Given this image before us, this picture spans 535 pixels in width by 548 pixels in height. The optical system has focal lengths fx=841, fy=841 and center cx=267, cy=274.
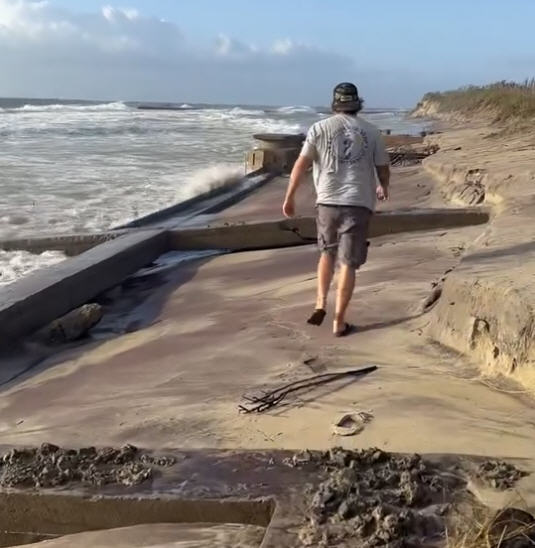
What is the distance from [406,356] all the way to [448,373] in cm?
41

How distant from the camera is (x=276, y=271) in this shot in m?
8.07

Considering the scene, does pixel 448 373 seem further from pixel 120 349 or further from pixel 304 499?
pixel 120 349

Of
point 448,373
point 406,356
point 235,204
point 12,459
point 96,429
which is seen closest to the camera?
point 12,459

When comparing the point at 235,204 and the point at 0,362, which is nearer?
the point at 0,362

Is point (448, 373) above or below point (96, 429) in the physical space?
above

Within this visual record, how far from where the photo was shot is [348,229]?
560 cm

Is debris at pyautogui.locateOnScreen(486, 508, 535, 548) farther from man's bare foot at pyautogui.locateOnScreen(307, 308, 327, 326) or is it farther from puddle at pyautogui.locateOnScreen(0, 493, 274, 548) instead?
man's bare foot at pyautogui.locateOnScreen(307, 308, 327, 326)

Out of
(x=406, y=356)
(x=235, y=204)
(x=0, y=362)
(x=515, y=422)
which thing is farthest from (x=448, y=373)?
(x=235, y=204)

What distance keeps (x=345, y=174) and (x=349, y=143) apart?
0.21m

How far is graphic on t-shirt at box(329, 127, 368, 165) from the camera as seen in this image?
18.3 feet

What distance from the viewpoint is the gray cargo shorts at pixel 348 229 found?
18.4ft

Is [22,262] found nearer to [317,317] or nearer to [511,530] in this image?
[317,317]

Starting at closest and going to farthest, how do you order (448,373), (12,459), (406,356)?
(12,459), (448,373), (406,356)

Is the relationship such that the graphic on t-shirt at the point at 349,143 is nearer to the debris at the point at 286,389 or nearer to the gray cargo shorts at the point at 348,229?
the gray cargo shorts at the point at 348,229
